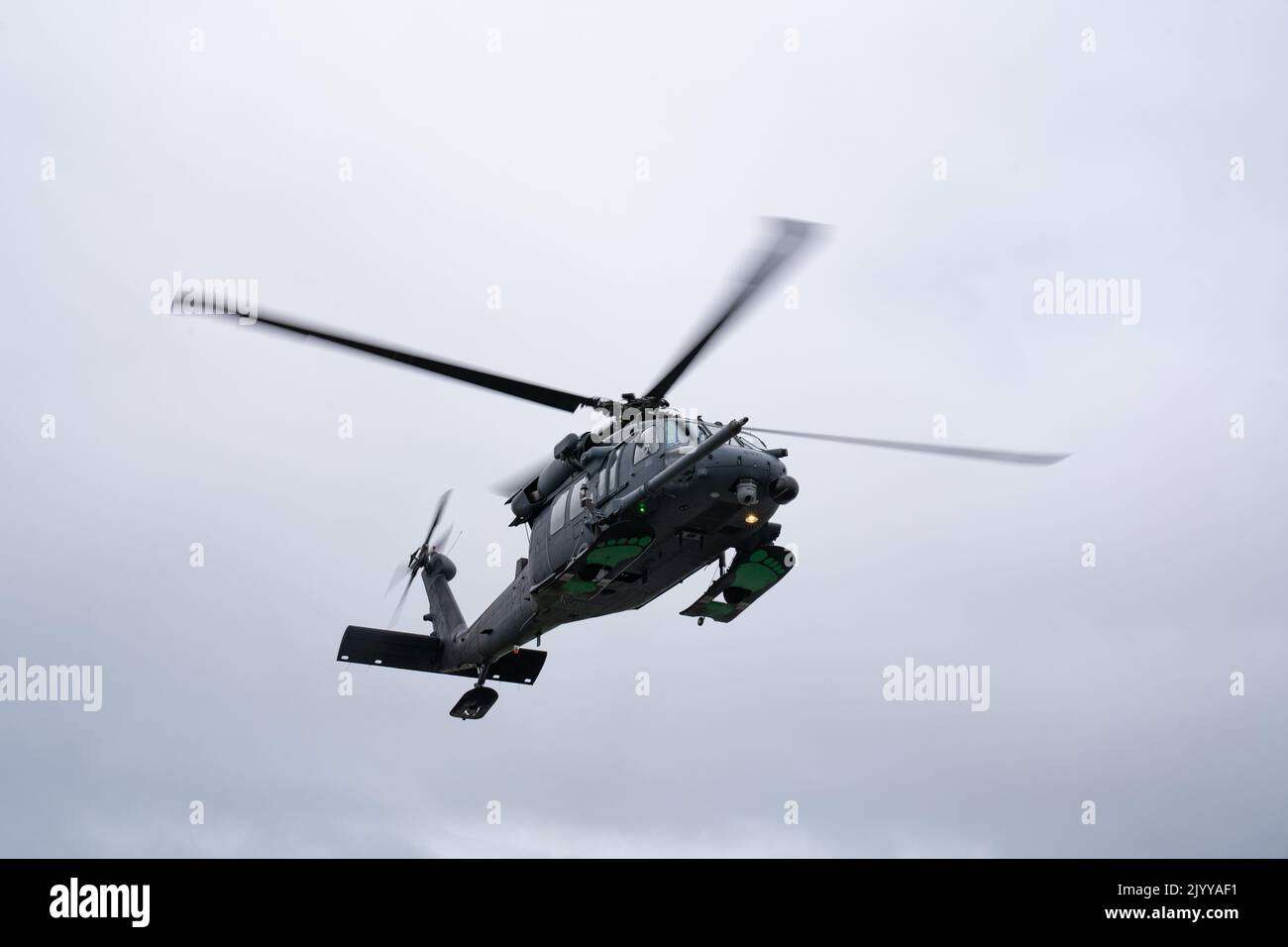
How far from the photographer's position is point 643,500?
23516 millimetres

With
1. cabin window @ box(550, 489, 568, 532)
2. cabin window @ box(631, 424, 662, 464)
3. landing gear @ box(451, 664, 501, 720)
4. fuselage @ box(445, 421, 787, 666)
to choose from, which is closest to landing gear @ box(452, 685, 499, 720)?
landing gear @ box(451, 664, 501, 720)

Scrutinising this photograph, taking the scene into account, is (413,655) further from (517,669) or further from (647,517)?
(647,517)

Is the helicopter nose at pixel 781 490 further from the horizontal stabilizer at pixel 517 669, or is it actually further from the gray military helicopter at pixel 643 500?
the horizontal stabilizer at pixel 517 669

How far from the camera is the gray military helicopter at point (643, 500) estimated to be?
2316cm

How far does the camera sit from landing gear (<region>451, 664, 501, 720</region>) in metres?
30.3

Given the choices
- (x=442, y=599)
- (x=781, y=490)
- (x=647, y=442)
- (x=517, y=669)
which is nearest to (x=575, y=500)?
(x=647, y=442)

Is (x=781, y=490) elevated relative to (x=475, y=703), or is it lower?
elevated

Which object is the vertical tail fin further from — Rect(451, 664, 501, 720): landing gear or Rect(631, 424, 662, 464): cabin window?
Rect(631, 424, 662, 464): cabin window

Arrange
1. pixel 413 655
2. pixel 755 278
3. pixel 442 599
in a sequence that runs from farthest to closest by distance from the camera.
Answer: pixel 442 599, pixel 413 655, pixel 755 278

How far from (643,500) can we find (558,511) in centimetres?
310

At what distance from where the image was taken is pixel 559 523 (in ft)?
85.0

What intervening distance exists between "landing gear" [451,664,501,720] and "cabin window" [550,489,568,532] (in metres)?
5.65

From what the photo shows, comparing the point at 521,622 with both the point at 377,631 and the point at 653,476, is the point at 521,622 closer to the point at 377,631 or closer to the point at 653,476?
the point at 377,631

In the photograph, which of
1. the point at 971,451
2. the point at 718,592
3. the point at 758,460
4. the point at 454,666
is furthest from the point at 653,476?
the point at 454,666
